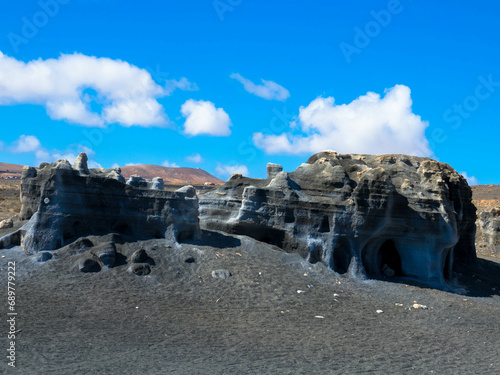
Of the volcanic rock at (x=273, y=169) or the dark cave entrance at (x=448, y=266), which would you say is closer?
the volcanic rock at (x=273, y=169)

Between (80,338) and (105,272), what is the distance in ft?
13.4

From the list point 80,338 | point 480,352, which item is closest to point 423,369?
point 480,352

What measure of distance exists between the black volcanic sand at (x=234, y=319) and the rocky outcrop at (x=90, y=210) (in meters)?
0.61

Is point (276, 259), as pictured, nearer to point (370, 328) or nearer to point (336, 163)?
point (370, 328)

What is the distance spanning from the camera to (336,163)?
→ 2066 cm

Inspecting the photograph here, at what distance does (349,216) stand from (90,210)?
8.95 meters

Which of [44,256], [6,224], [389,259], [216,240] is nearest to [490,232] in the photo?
[389,259]

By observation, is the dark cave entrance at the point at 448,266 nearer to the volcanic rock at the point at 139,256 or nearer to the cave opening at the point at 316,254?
the cave opening at the point at 316,254

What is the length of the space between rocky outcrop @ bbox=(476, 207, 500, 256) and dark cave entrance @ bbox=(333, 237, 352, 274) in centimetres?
1926

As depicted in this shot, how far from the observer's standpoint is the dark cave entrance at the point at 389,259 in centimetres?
1867

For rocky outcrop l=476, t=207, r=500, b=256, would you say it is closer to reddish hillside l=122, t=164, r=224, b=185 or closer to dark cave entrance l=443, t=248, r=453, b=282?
dark cave entrance l=443, t=248, r=453, b=282

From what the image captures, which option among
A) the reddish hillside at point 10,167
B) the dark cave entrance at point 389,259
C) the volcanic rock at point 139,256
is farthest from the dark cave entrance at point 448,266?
the reddish hillside at point 10,167

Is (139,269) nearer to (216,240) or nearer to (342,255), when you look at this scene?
(216,240)

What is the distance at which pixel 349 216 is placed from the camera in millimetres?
17312
